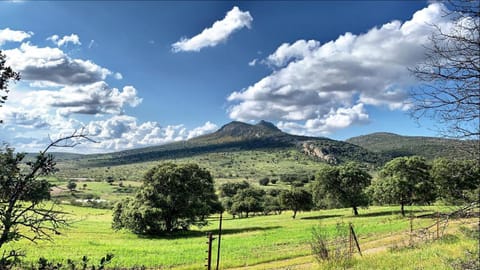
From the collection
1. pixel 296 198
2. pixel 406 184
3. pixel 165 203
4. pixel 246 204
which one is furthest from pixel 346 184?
pixel 246 204

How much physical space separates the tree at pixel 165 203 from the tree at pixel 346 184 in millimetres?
21610

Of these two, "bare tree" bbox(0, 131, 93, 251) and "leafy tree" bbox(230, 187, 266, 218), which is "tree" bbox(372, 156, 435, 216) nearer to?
"leafy tree" bbox(230, 187, 266, 218)

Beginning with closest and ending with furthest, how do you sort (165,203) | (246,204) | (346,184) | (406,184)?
(406,184) < (165,203) < (346,184) < (246,204)

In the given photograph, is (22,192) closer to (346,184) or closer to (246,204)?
(346,184)

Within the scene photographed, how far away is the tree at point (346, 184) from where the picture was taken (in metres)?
61.2

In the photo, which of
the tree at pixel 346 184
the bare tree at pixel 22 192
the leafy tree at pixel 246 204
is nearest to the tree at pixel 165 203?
the tree at pixel 346 184

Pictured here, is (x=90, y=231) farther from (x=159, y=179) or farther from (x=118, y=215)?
(x=159, y=179)

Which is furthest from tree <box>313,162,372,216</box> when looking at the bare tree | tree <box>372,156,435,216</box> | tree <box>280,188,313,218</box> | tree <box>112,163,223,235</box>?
the bare tree

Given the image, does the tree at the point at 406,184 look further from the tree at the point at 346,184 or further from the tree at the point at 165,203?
the tree at the point at 165,203

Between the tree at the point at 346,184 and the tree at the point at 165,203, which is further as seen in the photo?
the tree at the point at 346,184

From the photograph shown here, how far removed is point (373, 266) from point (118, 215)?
4491cm

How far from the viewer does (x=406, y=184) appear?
51.0m

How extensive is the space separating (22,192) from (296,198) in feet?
Answer: 231

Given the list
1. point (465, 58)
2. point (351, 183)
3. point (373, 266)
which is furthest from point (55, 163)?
point (351, 183)
